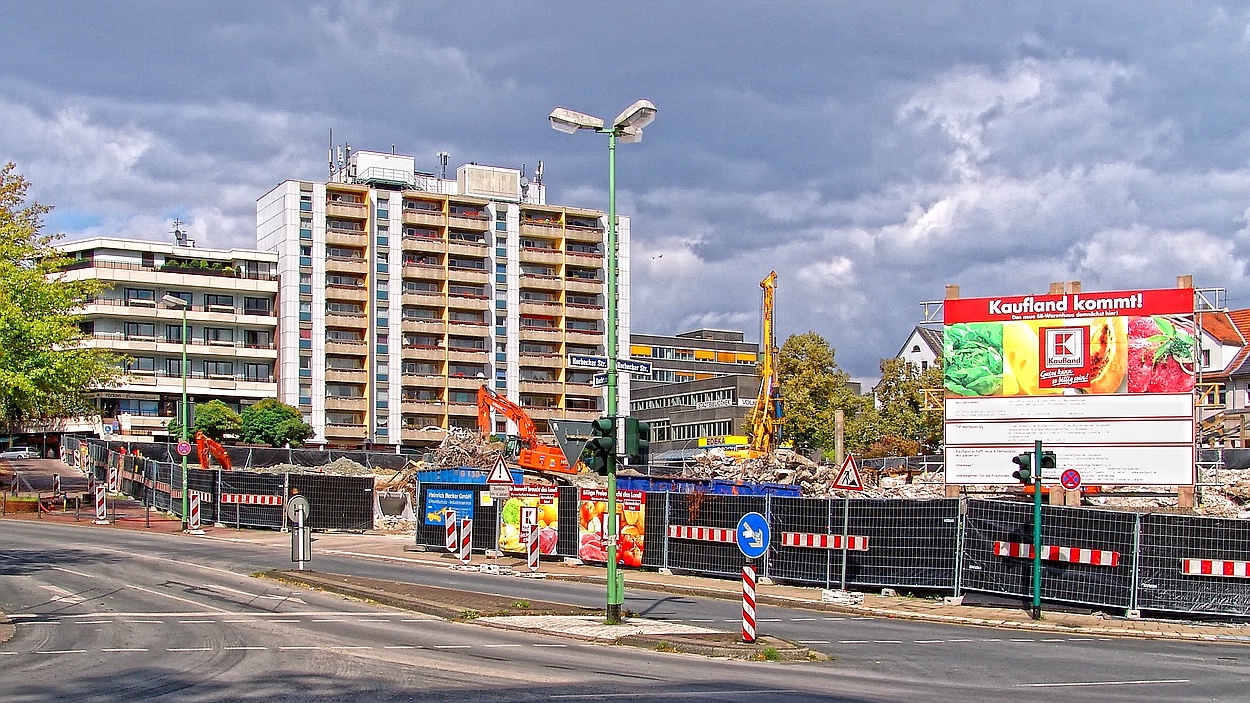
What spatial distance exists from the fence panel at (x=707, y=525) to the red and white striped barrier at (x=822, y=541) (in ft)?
3.66

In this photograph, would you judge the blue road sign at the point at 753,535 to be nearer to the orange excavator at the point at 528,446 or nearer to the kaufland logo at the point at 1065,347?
the kaufland logo at the point at 1065,347

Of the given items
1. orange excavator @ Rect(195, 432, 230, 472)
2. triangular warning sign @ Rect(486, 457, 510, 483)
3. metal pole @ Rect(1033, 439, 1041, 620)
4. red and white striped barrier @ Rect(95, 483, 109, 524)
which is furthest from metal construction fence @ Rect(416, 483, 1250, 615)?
orange excavator @ Rect(195, 432, 230, 472)

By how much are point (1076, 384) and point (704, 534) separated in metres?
16.8

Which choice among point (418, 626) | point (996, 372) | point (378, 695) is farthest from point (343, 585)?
point (996, 372)

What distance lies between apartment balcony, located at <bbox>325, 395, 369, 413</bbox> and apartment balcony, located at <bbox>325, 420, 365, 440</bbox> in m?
1.53

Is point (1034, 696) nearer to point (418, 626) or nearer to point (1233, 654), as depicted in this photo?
point (1233, 654)

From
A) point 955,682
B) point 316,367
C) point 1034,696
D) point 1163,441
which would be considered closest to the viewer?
point 1034,696

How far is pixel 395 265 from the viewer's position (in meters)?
105

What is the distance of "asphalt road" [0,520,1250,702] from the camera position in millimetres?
13594

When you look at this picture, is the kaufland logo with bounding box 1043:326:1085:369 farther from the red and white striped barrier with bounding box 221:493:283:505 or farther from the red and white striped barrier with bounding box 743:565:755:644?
the red and white striped barrier with bounding box 221:493:283:505

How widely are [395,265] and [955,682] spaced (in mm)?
93050

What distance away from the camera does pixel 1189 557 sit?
899 inches

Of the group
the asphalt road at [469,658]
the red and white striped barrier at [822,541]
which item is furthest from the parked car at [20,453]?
the red and white striped barrier at [822,541]

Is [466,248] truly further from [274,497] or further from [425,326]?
[274,497]
